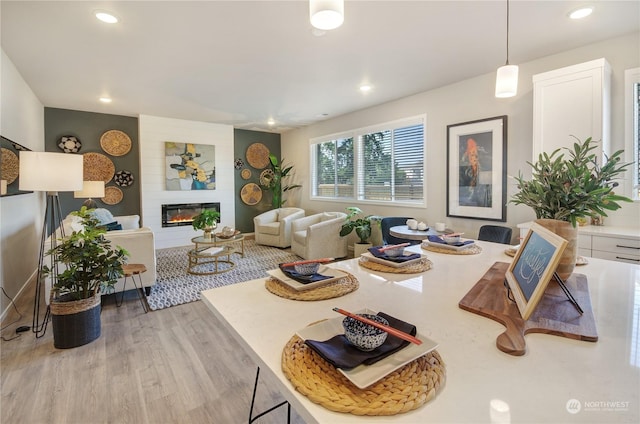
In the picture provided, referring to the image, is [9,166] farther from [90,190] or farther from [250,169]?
[250,169]

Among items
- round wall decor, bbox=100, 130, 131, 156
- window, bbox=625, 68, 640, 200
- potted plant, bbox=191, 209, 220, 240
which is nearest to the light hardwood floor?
potted plant, bbox=191, 209, 220, 240

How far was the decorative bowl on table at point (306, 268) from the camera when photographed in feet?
3.95

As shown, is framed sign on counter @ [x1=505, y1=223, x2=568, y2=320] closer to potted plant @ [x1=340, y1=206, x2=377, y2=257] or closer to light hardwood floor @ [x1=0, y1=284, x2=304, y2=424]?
light hardwood floor @ [x1=0, y1=284, x2=304, y2=424]

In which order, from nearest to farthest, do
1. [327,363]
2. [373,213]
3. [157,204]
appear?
[327,363] < [373,213] < [157,204]

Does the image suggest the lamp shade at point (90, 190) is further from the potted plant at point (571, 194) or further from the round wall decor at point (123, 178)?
the potted plant at point (571, 194)

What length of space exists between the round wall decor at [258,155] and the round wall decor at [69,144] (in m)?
3.18

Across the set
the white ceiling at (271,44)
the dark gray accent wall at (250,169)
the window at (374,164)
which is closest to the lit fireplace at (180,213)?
the dark gray accent wall at (250,169)

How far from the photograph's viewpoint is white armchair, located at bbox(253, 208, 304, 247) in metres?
5.79

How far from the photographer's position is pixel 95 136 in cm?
550

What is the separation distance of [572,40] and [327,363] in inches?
150

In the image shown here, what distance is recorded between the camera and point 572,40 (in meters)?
2.88

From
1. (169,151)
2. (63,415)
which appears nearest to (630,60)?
(63,415)

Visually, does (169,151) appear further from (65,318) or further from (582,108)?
(582,108)

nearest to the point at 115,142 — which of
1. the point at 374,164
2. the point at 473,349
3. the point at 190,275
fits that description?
the point at 190,275
